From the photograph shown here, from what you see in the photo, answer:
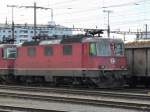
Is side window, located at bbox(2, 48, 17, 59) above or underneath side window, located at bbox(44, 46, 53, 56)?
underneath

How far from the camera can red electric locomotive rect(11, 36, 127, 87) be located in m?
27.6

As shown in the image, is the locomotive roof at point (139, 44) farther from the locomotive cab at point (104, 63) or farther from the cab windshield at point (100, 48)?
the cab windshield at point (100, 48)

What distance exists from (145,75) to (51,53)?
242 inches

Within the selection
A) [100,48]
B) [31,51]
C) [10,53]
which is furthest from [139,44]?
[10,53]

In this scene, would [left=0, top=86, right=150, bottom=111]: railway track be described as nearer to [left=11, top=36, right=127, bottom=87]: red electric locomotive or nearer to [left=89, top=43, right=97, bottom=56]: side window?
[left=11, top=36, right=127, bottom=87]: red electric locomotive

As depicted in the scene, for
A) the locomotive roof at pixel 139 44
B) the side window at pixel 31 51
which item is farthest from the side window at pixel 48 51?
the locomotive roof at pixel 139 44

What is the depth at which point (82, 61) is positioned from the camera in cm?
2791

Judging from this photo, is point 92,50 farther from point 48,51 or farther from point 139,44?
point 48,51

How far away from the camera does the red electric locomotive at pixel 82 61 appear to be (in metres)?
27.6

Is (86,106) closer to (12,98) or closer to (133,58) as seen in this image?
(12,98)

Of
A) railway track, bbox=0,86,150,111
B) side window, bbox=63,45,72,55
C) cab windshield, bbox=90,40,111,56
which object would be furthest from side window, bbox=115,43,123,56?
railway track, bbox=0,86,150,111

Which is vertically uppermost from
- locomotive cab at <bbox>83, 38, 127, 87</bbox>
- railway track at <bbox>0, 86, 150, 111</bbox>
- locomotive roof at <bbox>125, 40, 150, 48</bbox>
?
locomotive roof at <bbox>125, 40, 150, 48</bbox>

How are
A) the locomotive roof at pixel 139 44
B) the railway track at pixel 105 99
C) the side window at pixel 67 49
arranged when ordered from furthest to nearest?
the locomotive roof at pixel 139 44 → the side window at pixel 67 49 → the railway track at pixel 105 99

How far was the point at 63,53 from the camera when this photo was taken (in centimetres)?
2934
